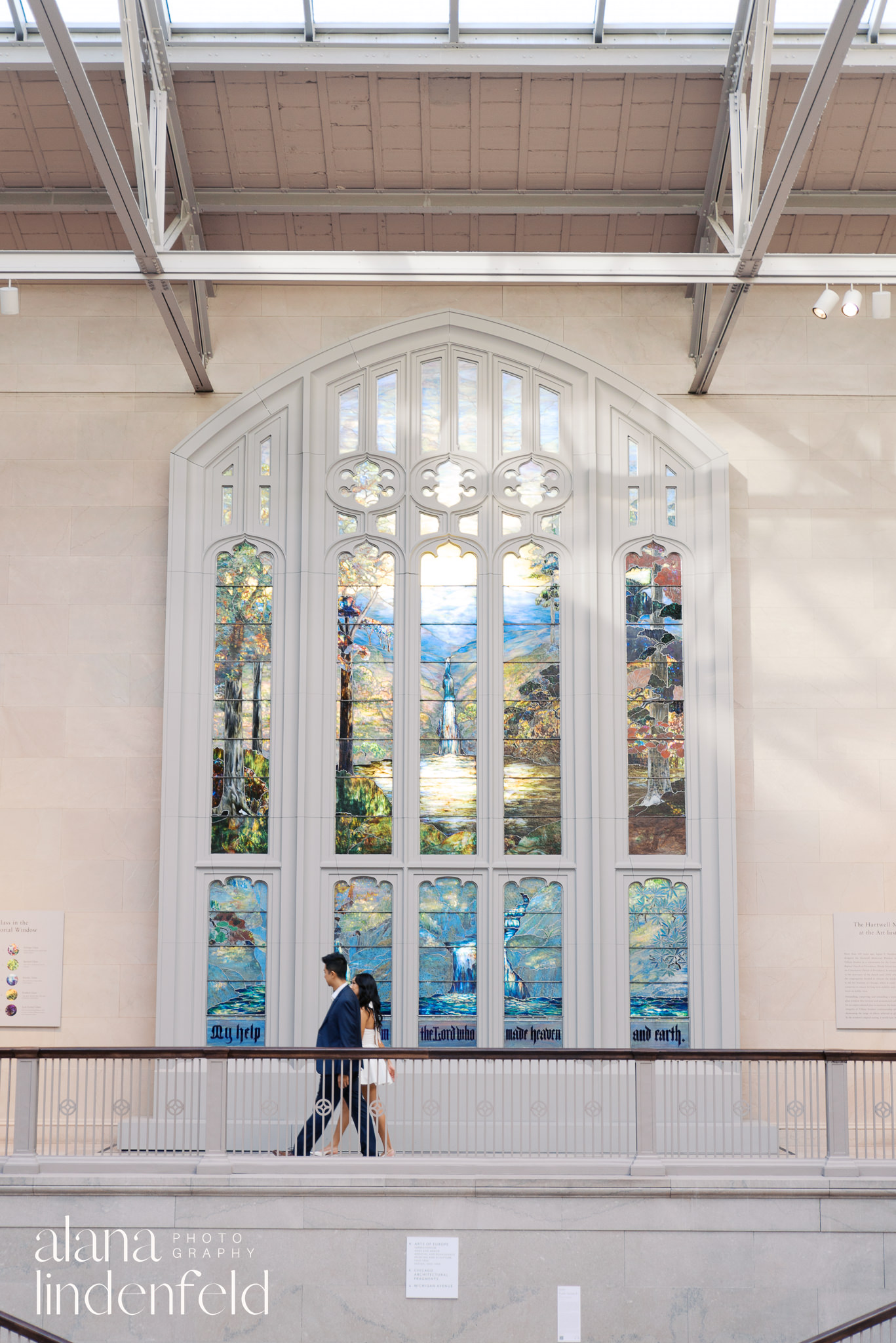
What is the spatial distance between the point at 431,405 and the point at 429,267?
9.22ft

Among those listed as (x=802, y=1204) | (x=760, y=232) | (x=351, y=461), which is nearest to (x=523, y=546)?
(x=351, y=461)

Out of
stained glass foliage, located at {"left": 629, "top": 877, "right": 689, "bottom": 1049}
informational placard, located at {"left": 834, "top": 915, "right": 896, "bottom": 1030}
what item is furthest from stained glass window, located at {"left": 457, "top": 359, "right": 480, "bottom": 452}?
informational placard, located at {"left": 834, "top": 915, "right": 896, "bottom": 1030}

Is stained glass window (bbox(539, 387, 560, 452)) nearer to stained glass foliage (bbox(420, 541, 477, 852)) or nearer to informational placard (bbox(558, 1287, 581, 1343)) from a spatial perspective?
stained glass foliage (bbox(420, 541, 477, 852))

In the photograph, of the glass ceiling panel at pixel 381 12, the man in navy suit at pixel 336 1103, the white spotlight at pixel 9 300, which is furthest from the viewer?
the glass ceiling panel at pixel 381 12

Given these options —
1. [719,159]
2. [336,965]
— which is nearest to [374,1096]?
[336,965]

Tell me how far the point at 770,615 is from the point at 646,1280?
7.32m

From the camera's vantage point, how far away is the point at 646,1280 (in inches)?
364

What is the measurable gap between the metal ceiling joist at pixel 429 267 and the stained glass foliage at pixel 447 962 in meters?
6.27

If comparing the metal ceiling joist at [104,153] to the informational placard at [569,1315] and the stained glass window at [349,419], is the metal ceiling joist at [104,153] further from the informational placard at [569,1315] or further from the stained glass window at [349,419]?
the informational placard at [569,1315]

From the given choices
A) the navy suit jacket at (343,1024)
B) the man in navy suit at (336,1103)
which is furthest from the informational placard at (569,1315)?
the navy suit jacket at (343,1024)

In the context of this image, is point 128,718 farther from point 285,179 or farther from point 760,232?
point 760,232

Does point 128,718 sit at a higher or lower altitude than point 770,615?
lower

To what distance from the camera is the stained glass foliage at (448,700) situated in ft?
43.4

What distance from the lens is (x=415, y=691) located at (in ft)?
43.8
